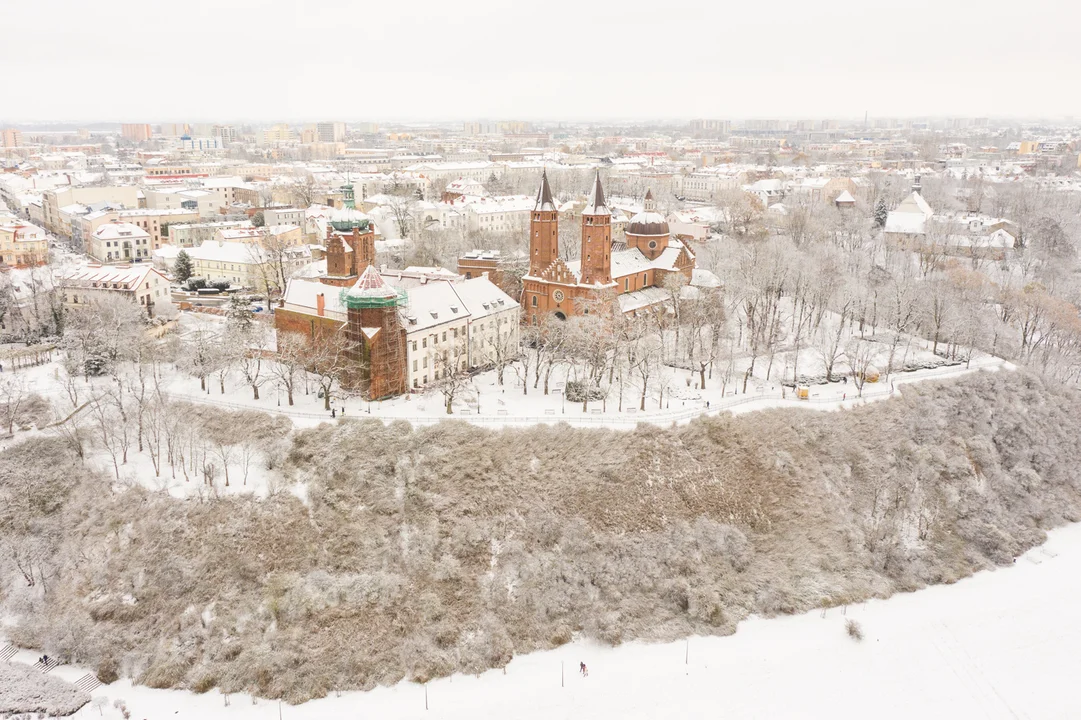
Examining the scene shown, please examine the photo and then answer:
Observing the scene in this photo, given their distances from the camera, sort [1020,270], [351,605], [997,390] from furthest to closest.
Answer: [1020,270]
[997,390]
[351,605]

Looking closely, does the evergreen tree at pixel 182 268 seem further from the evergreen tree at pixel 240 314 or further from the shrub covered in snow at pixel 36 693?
the shrub covered in snow at pixel 36 693

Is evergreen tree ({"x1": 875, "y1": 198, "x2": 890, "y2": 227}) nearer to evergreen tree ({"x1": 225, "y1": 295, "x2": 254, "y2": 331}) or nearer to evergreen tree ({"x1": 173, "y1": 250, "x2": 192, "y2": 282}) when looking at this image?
evergreen tree ({"x1": 225, "y1": 295, "x2": 254, "y2": 331})

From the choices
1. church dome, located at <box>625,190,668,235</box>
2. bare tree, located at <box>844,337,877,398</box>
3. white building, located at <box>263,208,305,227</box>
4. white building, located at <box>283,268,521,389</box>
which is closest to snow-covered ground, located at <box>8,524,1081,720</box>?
bare tree, located at <box>844,337,877,398</box>

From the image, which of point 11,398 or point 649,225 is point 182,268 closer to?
point 11,398

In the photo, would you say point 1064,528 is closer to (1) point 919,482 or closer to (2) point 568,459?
(1) point 919,482

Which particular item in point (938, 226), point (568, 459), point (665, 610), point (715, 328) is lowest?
point (665, 610)

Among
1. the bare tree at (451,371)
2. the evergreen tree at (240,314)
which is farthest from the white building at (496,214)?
the bare tree at (451,371)

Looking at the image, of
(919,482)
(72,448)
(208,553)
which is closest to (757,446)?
(919,482)
